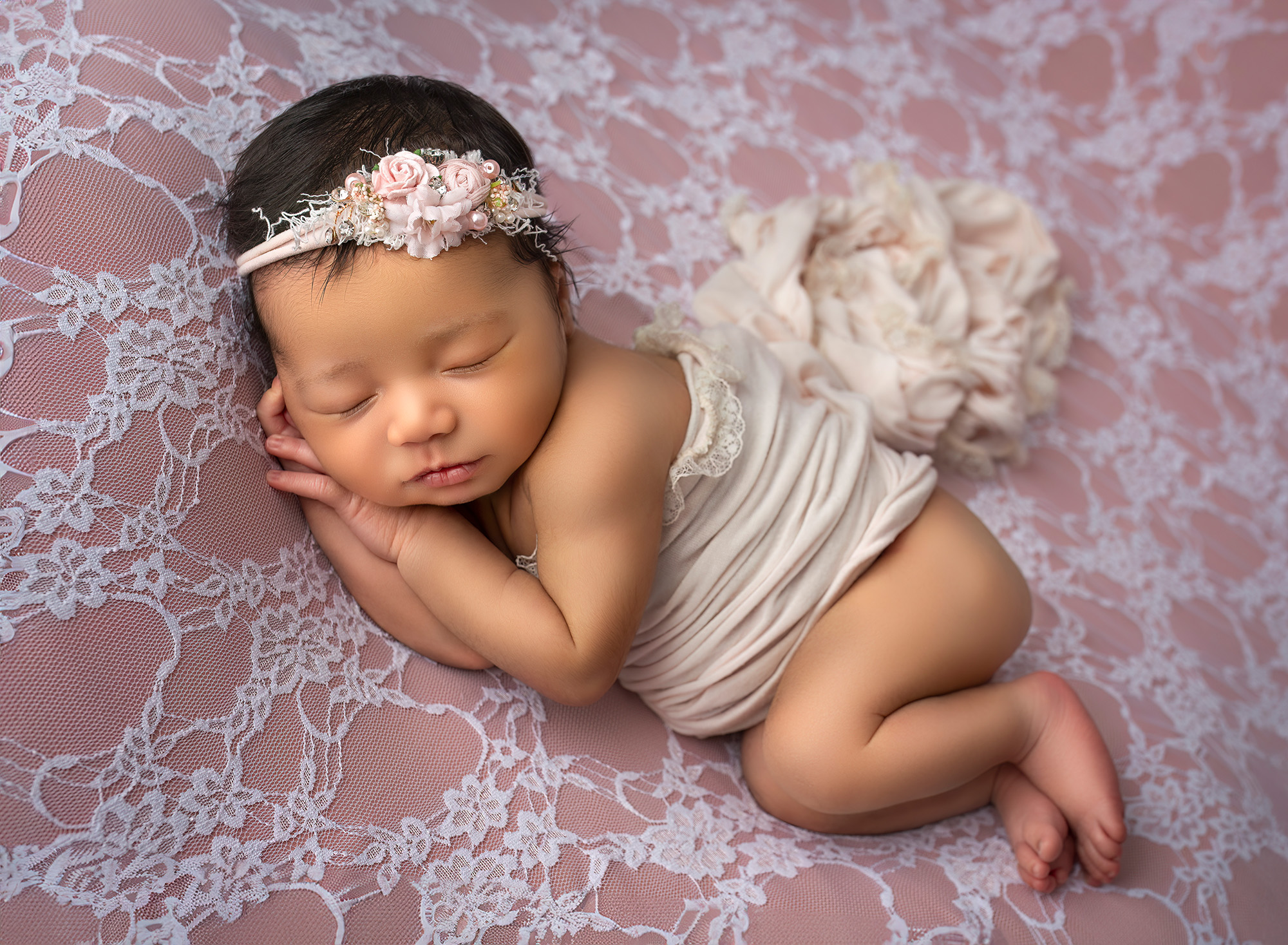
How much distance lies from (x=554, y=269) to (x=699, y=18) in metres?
1.41

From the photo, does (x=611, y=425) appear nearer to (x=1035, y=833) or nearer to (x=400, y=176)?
(x=400, y=176)

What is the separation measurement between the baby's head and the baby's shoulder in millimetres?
39

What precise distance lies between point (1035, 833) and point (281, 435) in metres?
1.42

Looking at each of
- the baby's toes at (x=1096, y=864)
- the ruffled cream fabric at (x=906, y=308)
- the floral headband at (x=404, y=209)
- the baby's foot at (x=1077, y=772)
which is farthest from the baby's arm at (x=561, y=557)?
the baby's toes at (x=1096, y=864)

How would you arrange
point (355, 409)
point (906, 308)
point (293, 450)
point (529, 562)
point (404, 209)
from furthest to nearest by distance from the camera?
point (906, 308)
point (529, 562)
point (293, 450)
point (355, 409)
point (404, 209)

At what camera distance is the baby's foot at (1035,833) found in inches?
63.6

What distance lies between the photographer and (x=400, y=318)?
4.22 feet

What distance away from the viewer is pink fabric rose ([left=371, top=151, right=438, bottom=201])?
125cm

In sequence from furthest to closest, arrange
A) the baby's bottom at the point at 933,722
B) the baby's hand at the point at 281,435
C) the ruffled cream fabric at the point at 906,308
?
the ruffled cream fabric at the point at 906,308 → the baby's bottom at the point at 933,722 → the baby's hand at the point at 281,435

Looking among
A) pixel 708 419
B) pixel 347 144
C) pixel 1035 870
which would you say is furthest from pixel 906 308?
pixel 347 144

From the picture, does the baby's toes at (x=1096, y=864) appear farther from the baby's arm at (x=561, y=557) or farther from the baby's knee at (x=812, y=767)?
the baby's arm at (x=561, y=557)

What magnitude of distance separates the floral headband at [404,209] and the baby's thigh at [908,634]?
88cm

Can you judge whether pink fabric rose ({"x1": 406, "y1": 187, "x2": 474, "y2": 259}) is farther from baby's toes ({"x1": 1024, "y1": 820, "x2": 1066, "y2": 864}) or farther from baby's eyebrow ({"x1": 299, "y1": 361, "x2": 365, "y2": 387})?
baby's toes ({"x1": 1024, "y1": 820, "x2": 1066, "y2": 864})

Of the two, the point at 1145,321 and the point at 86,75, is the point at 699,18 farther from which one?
the point at 86,75
